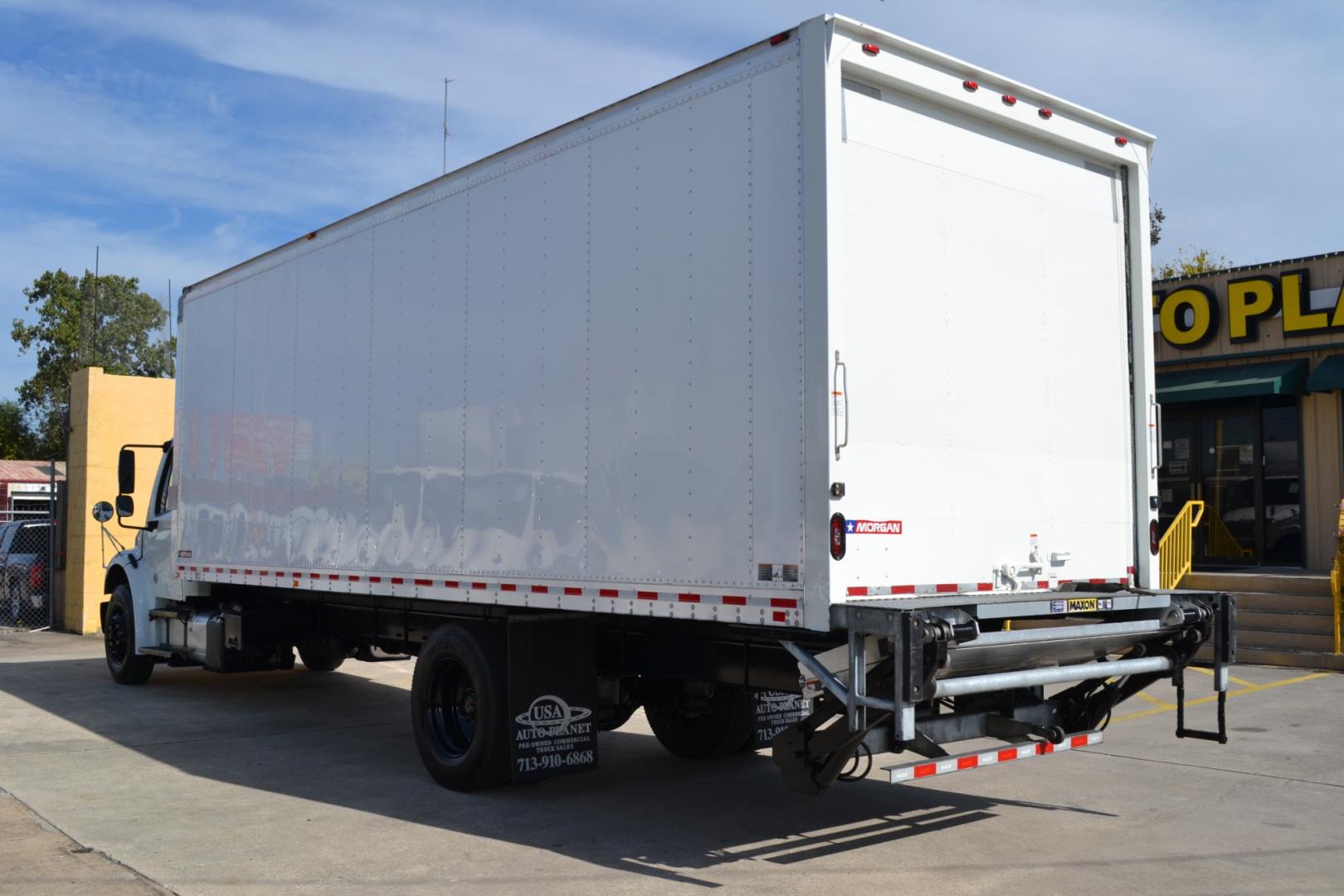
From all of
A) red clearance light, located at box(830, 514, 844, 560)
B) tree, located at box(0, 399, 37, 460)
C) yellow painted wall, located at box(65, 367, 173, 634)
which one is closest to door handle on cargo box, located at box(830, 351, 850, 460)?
red clearance light, located at box(830, 514, 844, 560)

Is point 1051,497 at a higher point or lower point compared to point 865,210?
lower

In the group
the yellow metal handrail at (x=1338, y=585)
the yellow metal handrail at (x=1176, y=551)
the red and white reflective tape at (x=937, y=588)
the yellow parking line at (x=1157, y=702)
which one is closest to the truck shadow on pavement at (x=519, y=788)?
the red and white reflective tape at (x=937, y=588)

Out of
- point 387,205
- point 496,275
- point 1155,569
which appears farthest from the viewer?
point 387,205

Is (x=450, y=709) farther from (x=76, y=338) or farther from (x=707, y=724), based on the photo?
(x=76, y=338)

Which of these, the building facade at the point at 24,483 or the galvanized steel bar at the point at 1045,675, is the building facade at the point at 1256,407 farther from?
the building facade at the point at 24,483

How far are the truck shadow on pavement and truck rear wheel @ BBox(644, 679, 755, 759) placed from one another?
145 millimetres

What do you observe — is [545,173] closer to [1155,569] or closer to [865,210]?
[865,210]

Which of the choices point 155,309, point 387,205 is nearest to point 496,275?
point 387,205

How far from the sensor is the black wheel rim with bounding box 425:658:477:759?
8141 millimetres

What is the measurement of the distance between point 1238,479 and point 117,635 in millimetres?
15891

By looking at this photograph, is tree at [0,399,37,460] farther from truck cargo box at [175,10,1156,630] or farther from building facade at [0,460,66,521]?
truck cargo box at [175,10,1156,630]

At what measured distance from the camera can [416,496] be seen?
334 inches

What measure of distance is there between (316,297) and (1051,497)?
6025 mm

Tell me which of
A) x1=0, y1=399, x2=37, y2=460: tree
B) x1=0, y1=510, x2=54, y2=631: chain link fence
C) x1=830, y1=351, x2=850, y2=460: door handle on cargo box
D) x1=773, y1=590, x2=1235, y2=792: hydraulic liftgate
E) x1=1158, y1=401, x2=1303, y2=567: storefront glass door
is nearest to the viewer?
x1=773, y1=590, x2=1235, y2=792: hydraulic liftgate
